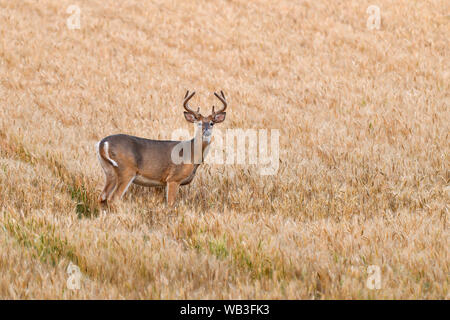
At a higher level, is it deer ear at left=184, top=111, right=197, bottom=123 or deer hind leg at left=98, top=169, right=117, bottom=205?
deer ear at left=184, top=111, right=197, bottom=123

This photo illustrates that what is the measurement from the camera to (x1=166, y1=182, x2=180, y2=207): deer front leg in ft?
21.9

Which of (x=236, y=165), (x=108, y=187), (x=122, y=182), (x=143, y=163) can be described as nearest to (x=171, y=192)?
(x=143, y=163)

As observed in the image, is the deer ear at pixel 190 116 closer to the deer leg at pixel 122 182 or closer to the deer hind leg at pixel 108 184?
the deer leg at pixel 122 182

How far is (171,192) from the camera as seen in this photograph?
6.72 metres

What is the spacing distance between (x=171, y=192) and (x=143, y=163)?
1.60 ft

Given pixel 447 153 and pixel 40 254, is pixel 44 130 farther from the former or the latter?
pixel 447 153

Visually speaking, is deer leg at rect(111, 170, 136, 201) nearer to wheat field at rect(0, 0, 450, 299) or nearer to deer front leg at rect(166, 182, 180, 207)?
wheat field at rect(0, 0, 450, 299)

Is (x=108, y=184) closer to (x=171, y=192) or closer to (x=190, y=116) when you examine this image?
(x=171, y=192)

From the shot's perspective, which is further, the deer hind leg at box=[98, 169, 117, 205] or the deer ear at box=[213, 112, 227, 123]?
the deer ear at box=[213, 112, 227, 123]

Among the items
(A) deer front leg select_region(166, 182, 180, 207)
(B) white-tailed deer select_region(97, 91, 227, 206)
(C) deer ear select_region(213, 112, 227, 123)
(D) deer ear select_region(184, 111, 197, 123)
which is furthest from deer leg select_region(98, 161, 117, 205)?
(C) deer ear select_region(213, 112, 227, 123)

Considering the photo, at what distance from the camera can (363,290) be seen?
4215 mm

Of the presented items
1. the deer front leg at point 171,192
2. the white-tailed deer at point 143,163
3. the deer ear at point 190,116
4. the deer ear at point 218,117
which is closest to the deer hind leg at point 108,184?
the white-tailed deer at point 143,163

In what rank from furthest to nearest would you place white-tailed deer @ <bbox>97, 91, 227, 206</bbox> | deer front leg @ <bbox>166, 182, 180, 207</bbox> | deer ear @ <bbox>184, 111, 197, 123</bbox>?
deer ear @ <bbox>184, 111, 197, 123</bbox> < deer front leg @ <bbox>166, 182, 180, 207</bbox> < white-tailed deer @ <bbox>97, 91, 227, 206</bbox>

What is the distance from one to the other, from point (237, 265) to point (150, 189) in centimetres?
292
